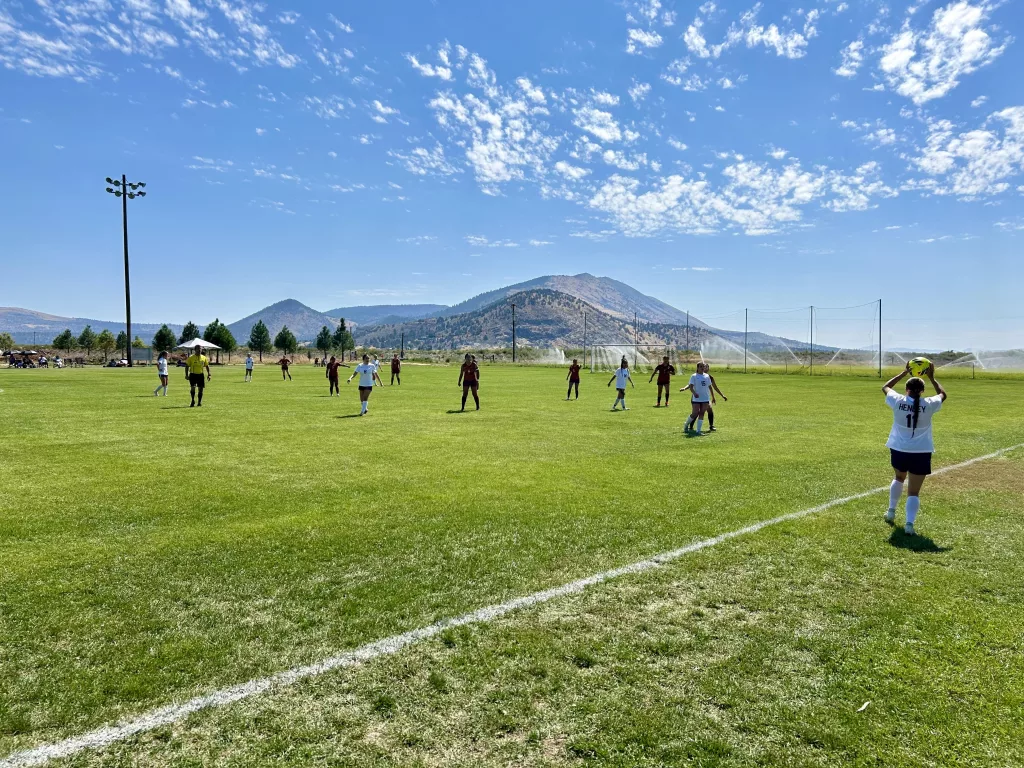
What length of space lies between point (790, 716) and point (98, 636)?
184 inches

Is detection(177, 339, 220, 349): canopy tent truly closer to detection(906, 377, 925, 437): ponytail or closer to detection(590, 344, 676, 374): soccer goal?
detection(590, 344, 676, 374): soccer goal

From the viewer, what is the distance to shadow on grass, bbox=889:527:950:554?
644 centimetres

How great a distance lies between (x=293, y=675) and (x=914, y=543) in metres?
6.51

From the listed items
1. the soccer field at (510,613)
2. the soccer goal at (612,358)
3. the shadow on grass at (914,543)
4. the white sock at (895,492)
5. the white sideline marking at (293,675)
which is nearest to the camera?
the white sideline marking at (293,675)

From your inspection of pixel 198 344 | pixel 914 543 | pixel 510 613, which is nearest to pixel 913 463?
pixel 914 543

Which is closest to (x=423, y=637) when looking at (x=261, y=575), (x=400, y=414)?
(x=261, y=575)

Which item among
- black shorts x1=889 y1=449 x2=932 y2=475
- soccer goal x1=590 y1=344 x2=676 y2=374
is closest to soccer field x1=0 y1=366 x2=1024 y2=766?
black shorts x1=889 y1=449 x2=932 y2=475

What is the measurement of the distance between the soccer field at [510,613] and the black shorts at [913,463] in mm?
747

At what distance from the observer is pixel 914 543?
6.64m

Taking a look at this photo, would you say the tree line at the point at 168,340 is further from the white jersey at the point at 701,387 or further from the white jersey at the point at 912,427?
the white jersey at the point at 912,427

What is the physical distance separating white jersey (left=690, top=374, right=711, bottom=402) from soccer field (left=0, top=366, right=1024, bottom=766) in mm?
4232

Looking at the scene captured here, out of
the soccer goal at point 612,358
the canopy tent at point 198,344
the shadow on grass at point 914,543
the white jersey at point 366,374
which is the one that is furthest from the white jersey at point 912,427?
the soccer goal at point 612,358

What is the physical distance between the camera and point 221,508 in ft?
25.7

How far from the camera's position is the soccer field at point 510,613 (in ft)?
10.8
